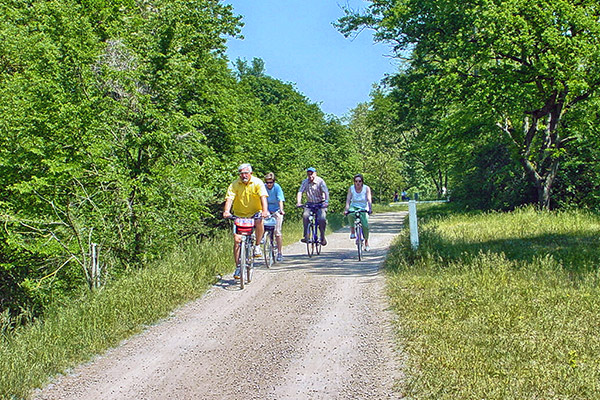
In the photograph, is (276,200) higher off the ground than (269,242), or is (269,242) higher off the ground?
(276,200)

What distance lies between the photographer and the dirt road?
5.10 m

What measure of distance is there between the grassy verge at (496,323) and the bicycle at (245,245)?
2464 millimetres

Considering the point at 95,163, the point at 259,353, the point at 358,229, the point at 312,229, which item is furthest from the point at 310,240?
the point at 259,353

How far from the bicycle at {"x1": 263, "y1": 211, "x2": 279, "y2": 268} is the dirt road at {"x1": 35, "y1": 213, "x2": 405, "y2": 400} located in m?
2.79

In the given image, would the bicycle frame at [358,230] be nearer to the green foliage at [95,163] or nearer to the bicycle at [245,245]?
the bicycle at [245,245]

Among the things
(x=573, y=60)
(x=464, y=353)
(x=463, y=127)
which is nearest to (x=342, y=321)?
(x=464, y=353)

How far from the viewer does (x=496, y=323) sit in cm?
628

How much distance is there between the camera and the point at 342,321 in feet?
23.9

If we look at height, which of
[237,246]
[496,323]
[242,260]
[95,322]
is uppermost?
[237,246]

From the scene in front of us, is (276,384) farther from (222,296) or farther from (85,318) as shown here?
(222,296)

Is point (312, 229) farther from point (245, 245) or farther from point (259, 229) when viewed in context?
point (245, 245)

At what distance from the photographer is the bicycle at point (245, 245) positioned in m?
9.70

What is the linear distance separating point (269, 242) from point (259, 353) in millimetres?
6603

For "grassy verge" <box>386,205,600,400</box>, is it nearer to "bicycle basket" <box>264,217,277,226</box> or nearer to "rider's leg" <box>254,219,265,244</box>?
"rider's leg" <box>254,219,265,244</box>
